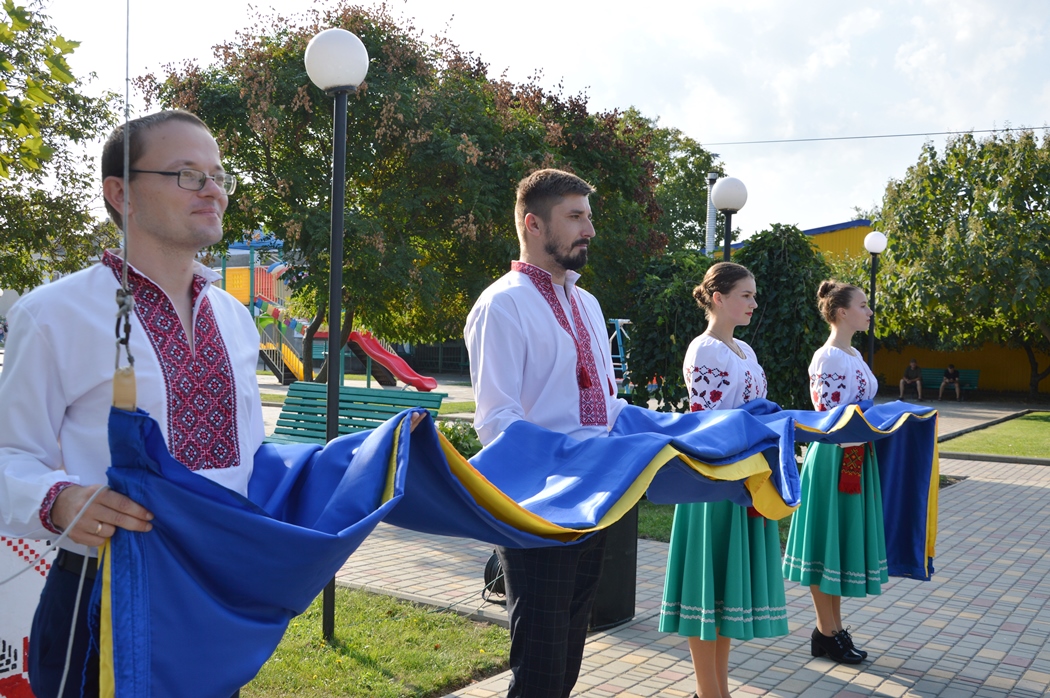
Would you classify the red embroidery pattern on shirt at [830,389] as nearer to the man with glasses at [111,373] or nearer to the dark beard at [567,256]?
the dark beard at [567,256]

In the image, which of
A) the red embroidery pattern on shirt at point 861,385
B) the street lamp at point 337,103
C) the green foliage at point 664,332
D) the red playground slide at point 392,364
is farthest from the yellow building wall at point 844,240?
the street lamp at point 337,103

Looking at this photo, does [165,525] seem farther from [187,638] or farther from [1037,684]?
[1037,684]

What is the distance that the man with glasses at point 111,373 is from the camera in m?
1.92

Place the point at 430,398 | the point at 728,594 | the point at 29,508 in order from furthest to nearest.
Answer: the point at 430,398 → the point at 728,594 → the point at 29,508

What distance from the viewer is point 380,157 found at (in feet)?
48.2

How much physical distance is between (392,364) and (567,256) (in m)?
24.9

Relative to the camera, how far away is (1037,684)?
5145mm

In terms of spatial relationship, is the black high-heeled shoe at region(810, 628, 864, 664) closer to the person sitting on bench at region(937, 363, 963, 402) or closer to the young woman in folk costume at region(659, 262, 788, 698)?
the young woman in folk costume at region(659, 262, 788, 698)

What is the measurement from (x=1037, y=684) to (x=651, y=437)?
3.42m

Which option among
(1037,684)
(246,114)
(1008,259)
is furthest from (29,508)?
(1008,259)

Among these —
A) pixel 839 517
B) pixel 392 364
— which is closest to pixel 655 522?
pixel 839 517

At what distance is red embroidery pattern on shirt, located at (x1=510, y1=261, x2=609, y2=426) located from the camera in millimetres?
3465

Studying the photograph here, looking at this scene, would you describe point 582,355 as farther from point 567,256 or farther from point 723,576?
point 723,576

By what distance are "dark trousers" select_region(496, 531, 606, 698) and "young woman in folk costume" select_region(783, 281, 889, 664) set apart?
112 inches
